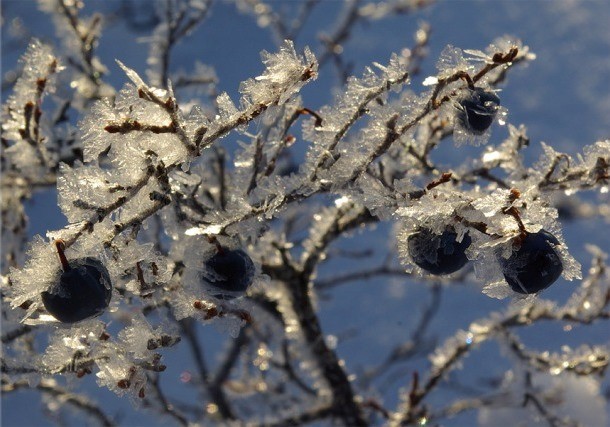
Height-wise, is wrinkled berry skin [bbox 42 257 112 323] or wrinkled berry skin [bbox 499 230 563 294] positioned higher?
wrinkled berry skin [bbox 499 230 563 294]

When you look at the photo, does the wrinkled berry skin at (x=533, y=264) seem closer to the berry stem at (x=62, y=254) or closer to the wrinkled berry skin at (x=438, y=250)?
the wrinkled berry skin at (x=438, y=250)

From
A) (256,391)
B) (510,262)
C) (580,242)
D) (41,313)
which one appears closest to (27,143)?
(41,313)

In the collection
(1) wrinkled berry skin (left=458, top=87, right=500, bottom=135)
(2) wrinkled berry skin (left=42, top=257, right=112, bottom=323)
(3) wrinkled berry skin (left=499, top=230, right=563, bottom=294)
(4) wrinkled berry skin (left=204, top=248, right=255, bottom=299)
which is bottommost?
(2) wrinkled berry skin (left=42, top=257, right=112, bottom=323)

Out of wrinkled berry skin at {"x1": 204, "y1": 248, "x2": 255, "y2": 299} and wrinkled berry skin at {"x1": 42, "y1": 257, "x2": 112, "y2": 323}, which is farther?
wrinkled berry skin at {"x1": 204, "y1": 248, "x2": 255, "y2": 299}

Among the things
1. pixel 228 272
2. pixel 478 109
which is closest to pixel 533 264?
pixel 478 109

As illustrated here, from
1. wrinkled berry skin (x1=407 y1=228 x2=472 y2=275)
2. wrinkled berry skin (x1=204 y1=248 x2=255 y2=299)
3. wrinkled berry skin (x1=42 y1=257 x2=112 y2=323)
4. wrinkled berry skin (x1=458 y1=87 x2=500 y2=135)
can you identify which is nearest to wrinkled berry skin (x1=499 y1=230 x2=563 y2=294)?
wrinkled berry skin (x1=407 y1=228 x2=472 y2=275)

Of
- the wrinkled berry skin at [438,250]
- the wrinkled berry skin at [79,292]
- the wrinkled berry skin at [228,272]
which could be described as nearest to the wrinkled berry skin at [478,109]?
the wrinkled berry skin at [438,250]

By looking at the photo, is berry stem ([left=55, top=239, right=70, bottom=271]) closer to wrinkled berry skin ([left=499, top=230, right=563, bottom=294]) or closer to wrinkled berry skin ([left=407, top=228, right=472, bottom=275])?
wrinkled berry skin ([left=407, top=228, right=472, bottom=275])
